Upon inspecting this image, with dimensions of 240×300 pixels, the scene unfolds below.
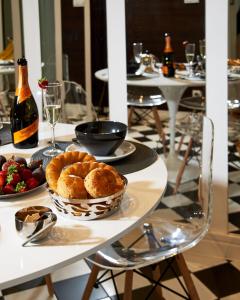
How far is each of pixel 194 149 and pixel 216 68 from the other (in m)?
0.45

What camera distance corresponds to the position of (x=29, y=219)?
40.6 inches

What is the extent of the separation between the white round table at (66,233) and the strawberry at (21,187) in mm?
24

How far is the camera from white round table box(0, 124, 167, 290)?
90cm

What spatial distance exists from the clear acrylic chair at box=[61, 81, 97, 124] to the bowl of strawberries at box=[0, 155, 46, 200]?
151 cm

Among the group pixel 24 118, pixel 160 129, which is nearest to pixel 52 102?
pixel 24 118

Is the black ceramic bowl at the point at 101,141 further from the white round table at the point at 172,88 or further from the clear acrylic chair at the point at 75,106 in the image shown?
the clear acrylic chair at the point at 75,106

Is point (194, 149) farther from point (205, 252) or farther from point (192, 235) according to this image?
point (192, 235)

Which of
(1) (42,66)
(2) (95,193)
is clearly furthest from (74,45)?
(2) (95,193)

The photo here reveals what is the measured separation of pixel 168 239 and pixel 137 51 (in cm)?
118

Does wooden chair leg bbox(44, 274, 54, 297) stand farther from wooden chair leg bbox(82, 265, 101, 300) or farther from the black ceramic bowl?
the black ceramic bowl

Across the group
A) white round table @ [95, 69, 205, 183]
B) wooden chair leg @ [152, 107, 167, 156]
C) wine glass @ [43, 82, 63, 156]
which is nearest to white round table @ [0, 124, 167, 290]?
wine glass @ [43, 82, 63, 156]

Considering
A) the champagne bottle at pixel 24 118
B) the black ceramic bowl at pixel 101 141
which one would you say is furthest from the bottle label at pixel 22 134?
the black ceramic bowl at pixel 101 141

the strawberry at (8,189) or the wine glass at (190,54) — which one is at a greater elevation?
the wine glass at (190,54)

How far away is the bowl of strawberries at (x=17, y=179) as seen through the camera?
4.05 ft
